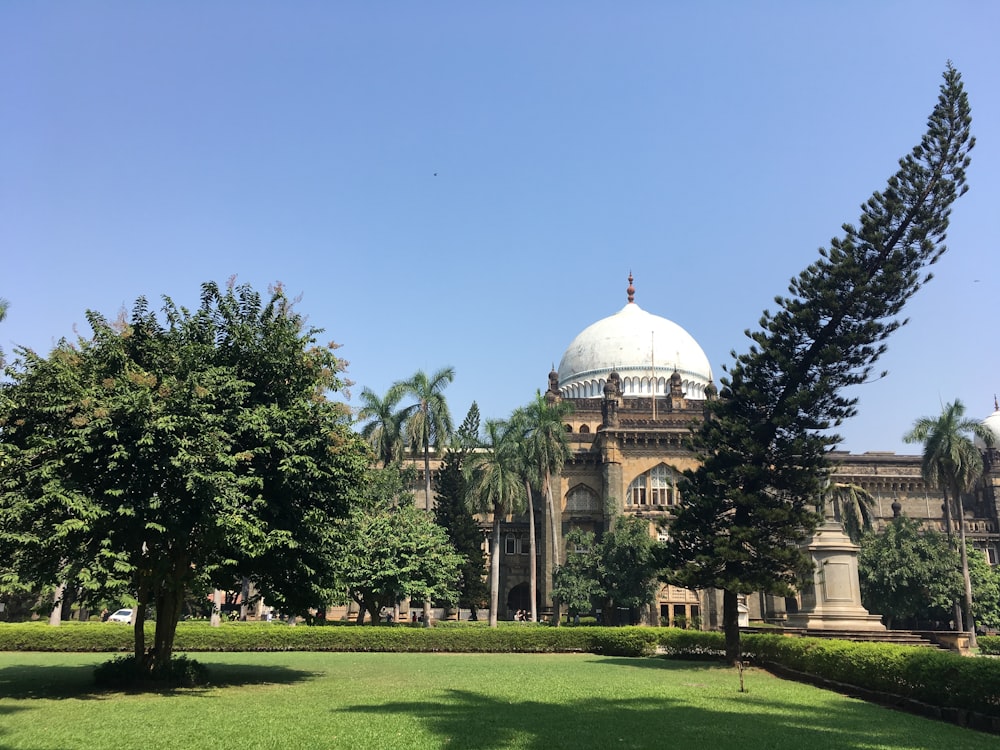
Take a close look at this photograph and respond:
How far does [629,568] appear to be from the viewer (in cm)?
4084

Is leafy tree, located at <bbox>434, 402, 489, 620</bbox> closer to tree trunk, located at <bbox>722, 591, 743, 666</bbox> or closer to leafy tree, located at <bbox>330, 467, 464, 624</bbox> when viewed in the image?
leafy tree, located at <bbox>330, 467, 464, 624</bbox>

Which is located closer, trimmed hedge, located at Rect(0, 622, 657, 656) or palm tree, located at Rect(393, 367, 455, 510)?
trimmed hedge, located at Rect(0, 622, 657, 656)

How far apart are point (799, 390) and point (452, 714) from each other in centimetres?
1728

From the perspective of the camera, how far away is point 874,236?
81.9ft

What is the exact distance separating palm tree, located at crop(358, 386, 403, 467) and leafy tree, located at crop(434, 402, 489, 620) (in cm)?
375

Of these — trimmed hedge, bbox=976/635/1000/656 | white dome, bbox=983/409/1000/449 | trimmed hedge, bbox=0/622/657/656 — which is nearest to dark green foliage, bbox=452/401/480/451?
trimmed hedge, bbox=0/622/657/656

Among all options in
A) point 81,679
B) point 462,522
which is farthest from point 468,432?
point 81,679

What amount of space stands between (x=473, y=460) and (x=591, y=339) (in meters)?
21.7

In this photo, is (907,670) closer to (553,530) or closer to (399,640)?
(399,640)

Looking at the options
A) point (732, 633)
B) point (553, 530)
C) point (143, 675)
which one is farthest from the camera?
point (553, 530)

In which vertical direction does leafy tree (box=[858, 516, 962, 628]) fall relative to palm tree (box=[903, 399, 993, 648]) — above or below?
below

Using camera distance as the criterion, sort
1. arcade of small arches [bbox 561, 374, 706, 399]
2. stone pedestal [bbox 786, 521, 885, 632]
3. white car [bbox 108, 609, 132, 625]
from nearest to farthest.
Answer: stone pedestal [bbox 786, 521, 885, 632] → white car [bbox 108, 609, 132, 625] → arcade of small arches [bbox 561, 374, 706, 399]

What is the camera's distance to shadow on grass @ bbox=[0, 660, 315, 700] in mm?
14836

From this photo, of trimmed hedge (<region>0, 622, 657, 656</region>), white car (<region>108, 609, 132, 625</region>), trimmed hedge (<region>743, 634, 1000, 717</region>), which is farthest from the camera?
white car (<region>108, 609, 132, 625</region>)
